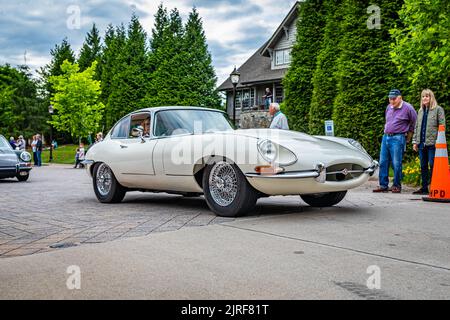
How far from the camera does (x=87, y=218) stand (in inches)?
223

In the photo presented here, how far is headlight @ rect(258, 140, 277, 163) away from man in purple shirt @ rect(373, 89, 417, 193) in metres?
3.92

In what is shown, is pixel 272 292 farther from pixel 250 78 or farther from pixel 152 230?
pixel 250 78

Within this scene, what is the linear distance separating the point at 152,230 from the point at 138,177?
6.71ft

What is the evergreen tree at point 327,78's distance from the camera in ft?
61.6

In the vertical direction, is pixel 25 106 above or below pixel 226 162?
above

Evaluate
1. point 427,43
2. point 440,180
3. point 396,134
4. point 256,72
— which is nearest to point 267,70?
point 256,72

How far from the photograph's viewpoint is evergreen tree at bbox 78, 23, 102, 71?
66750 millimetres

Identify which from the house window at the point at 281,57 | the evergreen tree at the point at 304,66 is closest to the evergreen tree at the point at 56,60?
the house window at the point at 281,57

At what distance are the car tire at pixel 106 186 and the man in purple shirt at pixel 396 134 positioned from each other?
4.43 metres

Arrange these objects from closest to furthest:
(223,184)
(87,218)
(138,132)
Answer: (223,184) → (87,218) → (138,132)

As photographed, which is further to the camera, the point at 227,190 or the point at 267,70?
the point at 267,70

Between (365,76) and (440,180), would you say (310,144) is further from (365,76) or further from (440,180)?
(365,76)

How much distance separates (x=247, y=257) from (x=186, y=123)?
11.3 feet

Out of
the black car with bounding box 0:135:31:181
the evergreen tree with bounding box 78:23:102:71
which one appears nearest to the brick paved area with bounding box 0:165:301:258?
the black car with bounding box 0:135:31:181
